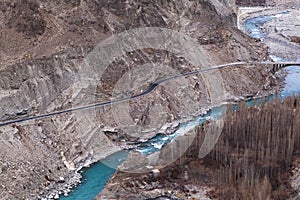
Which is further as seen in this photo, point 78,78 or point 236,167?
point 78,78

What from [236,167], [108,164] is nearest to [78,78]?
[108,164]

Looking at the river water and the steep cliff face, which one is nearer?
the river water

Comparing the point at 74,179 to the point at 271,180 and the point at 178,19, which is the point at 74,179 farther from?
the point at 178,19

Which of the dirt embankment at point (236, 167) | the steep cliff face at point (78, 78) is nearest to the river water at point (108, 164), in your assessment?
the steep cliff face at point (78, 78)

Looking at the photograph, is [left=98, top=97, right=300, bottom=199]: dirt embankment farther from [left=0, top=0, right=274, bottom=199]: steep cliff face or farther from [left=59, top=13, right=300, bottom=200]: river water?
[left=0, top=0, right=274, bottom=199]: steep cliff face

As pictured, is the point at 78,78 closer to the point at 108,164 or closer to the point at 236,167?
the point at 108,164

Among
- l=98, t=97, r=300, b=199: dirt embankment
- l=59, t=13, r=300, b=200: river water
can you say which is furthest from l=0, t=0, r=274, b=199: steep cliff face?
l=98, t=97, r=300, b=199: dirt embankment

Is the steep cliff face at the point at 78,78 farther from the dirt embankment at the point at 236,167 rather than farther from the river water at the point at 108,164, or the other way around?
the dirt embankment at the point at 236,167

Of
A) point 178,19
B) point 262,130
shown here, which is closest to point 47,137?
point 262,130
